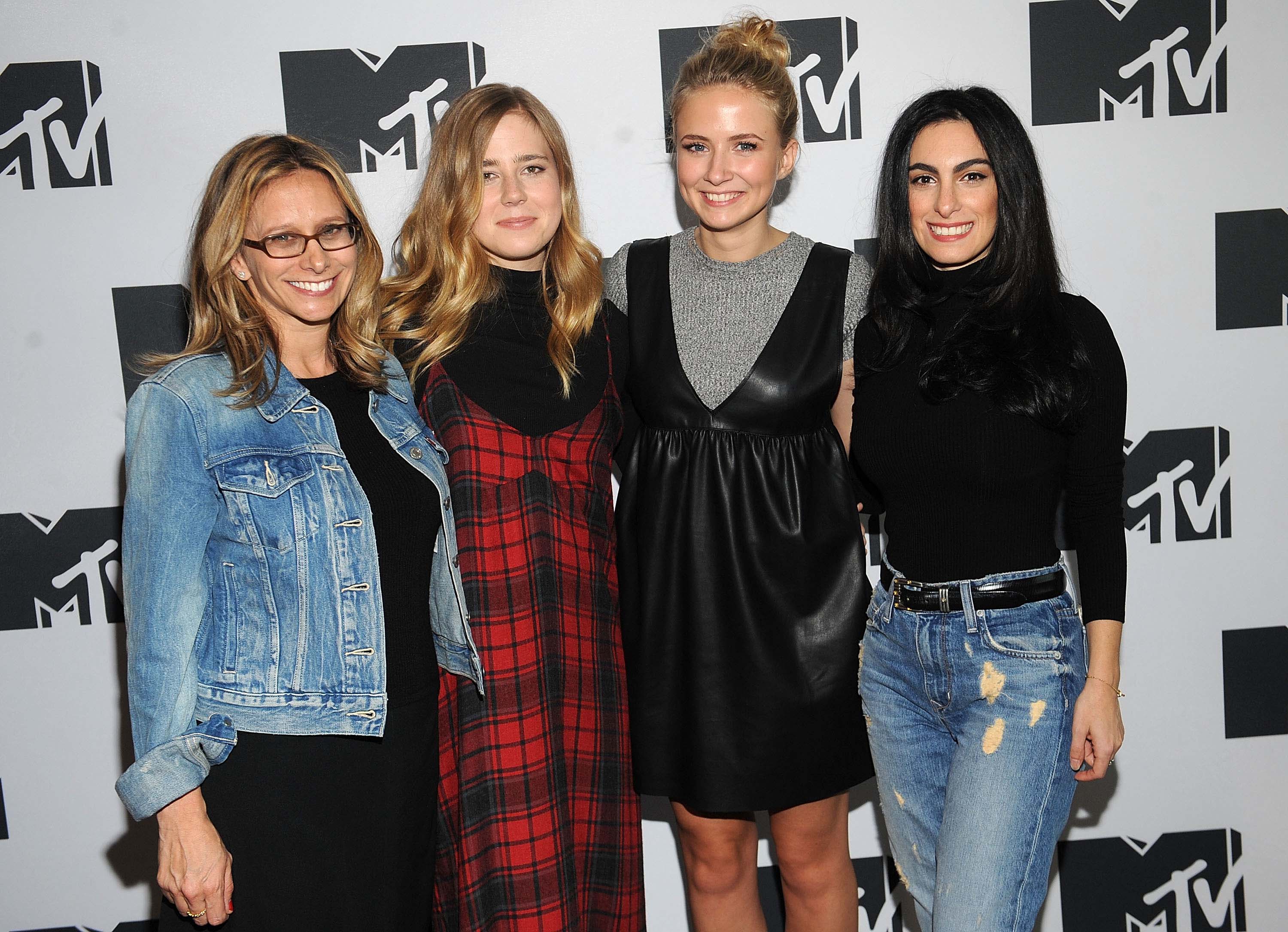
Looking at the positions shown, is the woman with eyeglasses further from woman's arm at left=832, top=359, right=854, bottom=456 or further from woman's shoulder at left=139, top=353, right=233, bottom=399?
woman's arm at left=832, top=359, right=854, bottom=456

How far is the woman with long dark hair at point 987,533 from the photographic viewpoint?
1.53m

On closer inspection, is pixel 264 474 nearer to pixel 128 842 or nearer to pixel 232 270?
pixel 232 270

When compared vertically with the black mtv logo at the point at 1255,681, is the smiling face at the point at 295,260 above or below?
above

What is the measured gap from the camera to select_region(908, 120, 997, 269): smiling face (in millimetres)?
1654

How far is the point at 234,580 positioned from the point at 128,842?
4.66 feet

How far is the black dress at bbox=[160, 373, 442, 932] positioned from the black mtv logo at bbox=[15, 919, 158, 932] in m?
1.18

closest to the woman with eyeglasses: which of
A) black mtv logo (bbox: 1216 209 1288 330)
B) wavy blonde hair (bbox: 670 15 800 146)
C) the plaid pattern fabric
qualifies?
the plaid pattern fabric

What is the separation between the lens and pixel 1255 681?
250 cm

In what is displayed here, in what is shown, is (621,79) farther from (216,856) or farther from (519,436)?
(216,856)

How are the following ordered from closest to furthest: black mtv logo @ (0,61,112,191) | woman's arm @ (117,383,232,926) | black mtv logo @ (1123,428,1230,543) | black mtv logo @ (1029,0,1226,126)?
woman's arm @ (117,383,232,926) < black mtv logo @ (0,61,112,191) < black mtv logo @ (1029,0,1226,126) < black mtv logo @ (1123,428,1230,543)

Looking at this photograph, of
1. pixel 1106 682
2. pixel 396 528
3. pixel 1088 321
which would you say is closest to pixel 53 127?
pixel 396 528

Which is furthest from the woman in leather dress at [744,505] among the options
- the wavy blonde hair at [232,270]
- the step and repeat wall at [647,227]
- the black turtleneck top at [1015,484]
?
the wavy blonde hair at [232,270]

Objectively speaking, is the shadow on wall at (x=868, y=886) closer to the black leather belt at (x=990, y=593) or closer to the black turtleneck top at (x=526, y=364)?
the black leather belt at (x=990, y=593)

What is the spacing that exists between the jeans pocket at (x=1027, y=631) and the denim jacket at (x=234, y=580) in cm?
95
